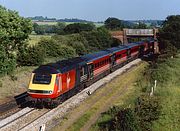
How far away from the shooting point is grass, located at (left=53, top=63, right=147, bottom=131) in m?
24.2

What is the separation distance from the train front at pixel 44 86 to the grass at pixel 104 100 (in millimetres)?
2066

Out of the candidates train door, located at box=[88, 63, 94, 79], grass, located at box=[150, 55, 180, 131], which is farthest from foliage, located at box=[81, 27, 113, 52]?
grass, located at box=[150, 55, 180, 131]

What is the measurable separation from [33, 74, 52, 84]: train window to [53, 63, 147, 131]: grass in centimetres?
297

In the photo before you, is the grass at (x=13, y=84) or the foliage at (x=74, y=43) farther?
the foliage at (x=74, y=43)

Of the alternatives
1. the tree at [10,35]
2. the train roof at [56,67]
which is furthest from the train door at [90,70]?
the tree at [10,35]

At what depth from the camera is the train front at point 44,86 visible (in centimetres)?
2759

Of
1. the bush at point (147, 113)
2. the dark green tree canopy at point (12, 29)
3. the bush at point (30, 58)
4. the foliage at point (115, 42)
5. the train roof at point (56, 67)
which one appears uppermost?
the dark green tree canopy at point (12, 29)

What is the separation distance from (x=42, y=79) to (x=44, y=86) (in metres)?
0.61

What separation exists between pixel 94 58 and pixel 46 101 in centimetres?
1198

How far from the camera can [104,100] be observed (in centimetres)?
3083

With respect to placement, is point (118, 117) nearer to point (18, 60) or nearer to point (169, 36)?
point (18, 60)

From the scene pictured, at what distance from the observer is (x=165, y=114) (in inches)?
864

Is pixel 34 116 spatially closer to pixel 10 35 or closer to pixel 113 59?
pixel 10 35

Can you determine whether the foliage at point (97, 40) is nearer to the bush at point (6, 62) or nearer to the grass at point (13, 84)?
the grass at point (13, 84)
